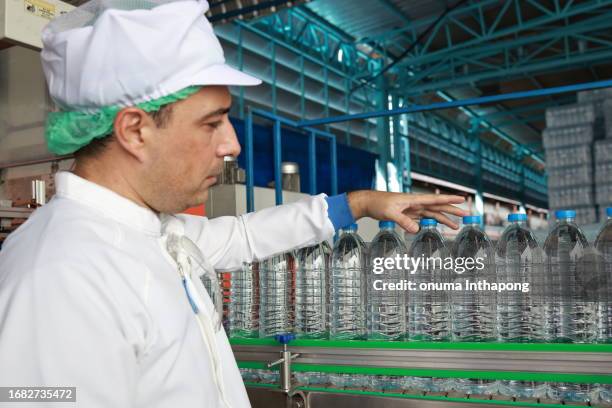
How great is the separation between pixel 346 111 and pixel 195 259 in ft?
30.5

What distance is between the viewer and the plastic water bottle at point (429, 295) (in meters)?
1.97

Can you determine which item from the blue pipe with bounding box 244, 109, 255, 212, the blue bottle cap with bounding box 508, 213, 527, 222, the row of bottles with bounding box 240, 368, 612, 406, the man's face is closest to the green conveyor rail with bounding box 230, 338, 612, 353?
the row of bottles with bounding box 240, 368, 612, 406

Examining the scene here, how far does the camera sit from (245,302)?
7.59 feet

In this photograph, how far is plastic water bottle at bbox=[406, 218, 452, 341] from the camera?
197cm

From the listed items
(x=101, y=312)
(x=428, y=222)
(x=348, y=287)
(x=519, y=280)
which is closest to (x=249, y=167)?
(x=348, y=287)

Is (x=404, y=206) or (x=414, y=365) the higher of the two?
(x=404, y=206)

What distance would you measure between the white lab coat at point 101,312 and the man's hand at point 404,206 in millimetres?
704

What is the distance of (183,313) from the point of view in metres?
1.04

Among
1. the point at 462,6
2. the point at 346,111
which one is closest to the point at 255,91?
the point at 346,111

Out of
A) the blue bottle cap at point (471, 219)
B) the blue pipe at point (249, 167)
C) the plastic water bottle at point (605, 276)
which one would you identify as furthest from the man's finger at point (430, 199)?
the blue pipe at point (249, 167)

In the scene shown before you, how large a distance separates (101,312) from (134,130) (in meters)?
0.35

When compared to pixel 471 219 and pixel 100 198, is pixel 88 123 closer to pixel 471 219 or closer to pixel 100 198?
pixel 100 198

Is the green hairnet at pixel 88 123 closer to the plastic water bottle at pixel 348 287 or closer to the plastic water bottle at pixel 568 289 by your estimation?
the plastic water bottle at pixel 348 287

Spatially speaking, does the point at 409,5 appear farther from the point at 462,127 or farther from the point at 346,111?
the point at 462,127
